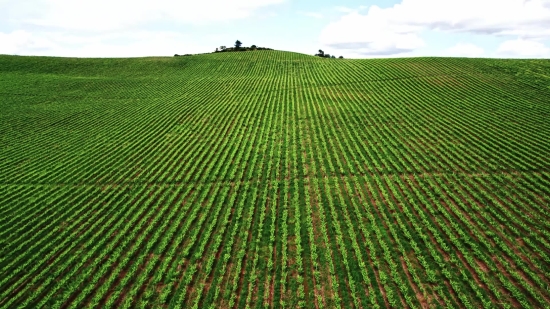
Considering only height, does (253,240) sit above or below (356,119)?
below

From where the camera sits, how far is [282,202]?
2350cm

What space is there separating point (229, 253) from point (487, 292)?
13241 millimetres

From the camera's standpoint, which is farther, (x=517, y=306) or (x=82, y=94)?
(x=82, y=94)

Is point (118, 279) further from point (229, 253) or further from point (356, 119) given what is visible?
point (356, 119)

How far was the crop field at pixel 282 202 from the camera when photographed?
53.0 feet

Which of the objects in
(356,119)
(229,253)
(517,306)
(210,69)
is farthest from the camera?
(210,69)

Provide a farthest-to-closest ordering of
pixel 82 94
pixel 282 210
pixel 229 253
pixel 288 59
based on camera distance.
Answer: pixel 288 59 → pixel 82 94 → pixel 282 210 → pixel 229 253

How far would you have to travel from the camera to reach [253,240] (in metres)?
19.6

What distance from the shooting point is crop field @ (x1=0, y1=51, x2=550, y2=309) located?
1614cm

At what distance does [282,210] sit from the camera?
22.5m

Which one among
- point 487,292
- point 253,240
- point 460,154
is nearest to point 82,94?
point 253,240

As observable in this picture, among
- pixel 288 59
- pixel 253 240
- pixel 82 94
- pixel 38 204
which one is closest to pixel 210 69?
pixel 288 59

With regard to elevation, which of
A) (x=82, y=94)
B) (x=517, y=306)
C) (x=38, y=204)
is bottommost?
(x=517, y=306)

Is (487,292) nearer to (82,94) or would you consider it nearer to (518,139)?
(518,139)
